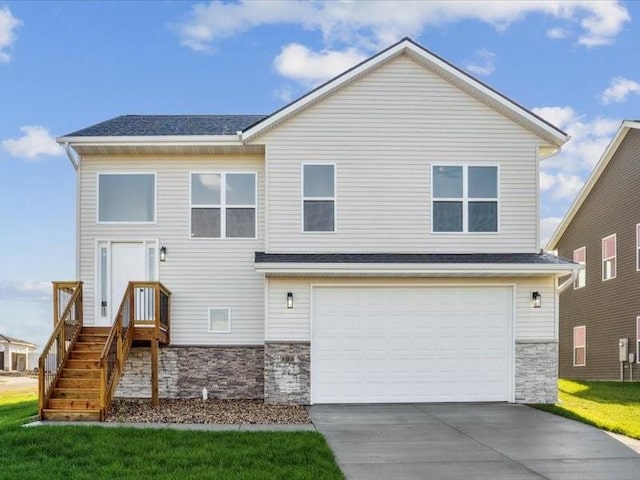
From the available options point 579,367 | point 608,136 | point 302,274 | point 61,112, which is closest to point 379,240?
point 302,274

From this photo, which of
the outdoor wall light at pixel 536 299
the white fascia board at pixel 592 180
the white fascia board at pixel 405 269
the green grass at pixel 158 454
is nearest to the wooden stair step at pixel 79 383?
the green grass at pixel 158 454

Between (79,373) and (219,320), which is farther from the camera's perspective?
(219,320)

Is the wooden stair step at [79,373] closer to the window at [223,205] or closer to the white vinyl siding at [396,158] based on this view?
the window at [223,205]

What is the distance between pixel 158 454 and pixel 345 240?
6690mm

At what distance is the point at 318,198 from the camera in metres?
14.2

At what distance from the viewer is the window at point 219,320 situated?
14.7 meters

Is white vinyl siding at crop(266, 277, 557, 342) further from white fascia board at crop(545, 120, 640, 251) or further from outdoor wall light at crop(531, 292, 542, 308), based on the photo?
white fascia board at crop(545, 120, 640, 251)

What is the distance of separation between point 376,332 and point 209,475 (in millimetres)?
6924

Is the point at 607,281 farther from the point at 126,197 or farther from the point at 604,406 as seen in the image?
the point at 126,197

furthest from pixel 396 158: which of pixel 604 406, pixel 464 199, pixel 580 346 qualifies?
pixel 580 346

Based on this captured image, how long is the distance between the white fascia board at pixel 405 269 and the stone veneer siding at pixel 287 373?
159 centimetres

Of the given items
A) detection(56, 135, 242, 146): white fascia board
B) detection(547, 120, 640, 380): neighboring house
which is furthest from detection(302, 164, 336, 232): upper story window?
detection(547, 120, 640, 380): neighboring house

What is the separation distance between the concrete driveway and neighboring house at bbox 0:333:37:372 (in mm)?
33127

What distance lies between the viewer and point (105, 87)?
1800cm
